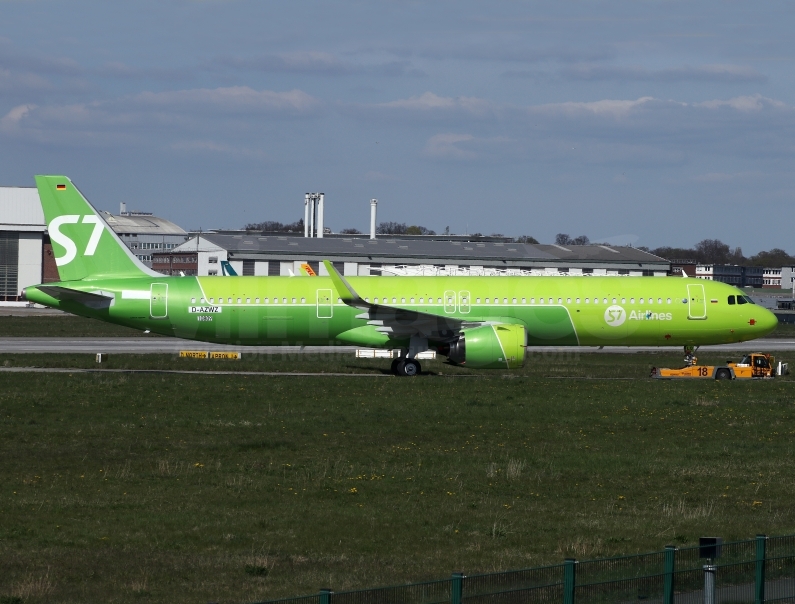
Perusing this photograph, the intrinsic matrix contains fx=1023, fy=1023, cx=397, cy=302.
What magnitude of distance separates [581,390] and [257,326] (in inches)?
595

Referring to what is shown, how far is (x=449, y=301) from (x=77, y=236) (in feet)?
55.9

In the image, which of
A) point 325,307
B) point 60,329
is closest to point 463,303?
point 325,307

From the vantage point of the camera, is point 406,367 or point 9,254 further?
point 9,254

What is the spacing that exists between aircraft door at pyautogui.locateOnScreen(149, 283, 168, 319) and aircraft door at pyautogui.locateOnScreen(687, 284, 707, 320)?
2358 cm

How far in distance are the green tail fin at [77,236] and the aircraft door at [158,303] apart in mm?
1598

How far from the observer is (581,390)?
39906 millimetres

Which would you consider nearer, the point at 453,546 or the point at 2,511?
the point at 453,546

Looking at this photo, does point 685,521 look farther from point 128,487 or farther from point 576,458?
point 128,487

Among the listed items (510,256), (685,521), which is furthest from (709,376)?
(510,256)

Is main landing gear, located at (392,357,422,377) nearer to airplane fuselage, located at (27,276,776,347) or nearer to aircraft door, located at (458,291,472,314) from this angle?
airplane fuselage, located at (27,276,776,347)

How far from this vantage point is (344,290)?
43.9 m

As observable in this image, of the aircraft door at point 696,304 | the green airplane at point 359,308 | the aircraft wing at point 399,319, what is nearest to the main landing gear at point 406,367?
the green airplane at point 359,308

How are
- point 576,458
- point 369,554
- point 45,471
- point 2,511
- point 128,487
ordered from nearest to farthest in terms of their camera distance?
point 369,554 → point 2,511 → point 128,487 → point 45,471 → point 576,458

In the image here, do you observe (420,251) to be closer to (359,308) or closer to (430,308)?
(430,308)
